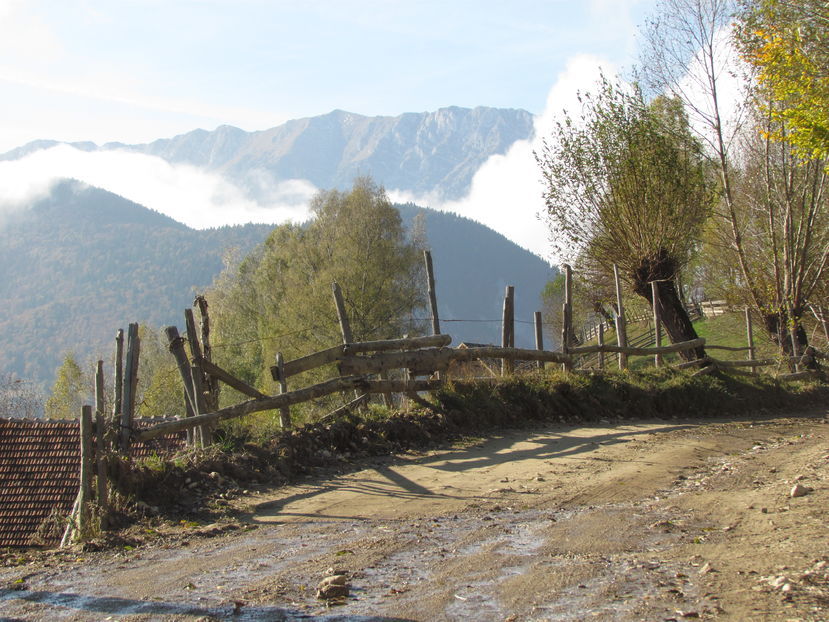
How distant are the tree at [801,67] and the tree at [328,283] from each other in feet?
69.6

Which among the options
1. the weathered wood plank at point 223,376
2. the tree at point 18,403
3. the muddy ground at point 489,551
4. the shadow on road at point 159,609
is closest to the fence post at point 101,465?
the muddy ground at point 489,551

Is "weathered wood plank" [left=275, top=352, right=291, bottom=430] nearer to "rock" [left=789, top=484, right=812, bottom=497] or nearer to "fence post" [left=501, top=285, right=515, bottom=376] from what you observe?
"fence post" [left=501, top=285, right=515, bottom=376]

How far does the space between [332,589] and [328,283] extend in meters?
29.7

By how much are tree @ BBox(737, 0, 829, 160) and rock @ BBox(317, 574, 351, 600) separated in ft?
31.4

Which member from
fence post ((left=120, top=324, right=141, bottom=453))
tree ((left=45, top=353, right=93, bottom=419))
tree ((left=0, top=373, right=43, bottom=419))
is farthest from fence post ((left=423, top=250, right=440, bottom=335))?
tree ((left=45, top=353, right=93, bottom=419))

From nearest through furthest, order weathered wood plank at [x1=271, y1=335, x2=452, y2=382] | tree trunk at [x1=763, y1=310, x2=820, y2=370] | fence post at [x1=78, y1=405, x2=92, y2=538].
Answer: fence post at [x1=78, y1=405, x2=92, y2=538]
weathered wood plank at [x1=271, y1=335, x2=452, y2=382]
tree trunk at [x1=763, y1=310, x2=820, y2=370]

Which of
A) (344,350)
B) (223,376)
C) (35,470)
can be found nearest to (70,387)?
(35,470)

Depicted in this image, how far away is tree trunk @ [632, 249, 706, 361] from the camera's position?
17.3 meters

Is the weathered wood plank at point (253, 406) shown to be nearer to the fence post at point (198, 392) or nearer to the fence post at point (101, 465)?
the fence post at point (198, 392)

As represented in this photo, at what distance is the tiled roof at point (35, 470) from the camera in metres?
10.2

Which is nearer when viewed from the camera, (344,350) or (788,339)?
(344,350)

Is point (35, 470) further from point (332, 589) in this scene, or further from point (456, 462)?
point (332, 589)

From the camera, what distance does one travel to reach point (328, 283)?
33625mm

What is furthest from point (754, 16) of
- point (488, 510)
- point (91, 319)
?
point (91, 319)
